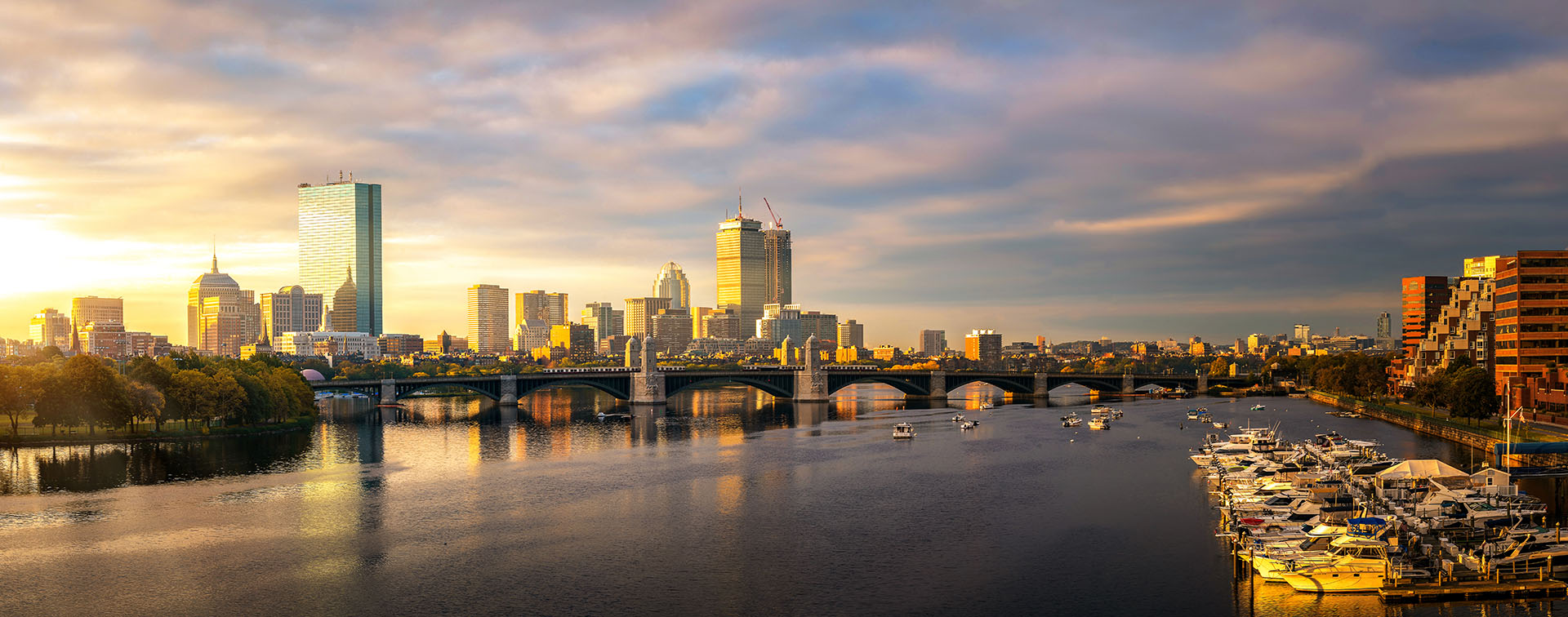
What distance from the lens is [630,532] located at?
8206 cm

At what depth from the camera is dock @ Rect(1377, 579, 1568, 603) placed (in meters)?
58.3

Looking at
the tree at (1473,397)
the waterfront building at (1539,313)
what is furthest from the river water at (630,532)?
the waterfront building at (1539,313)

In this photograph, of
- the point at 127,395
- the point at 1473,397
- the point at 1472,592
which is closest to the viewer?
the point at 1472,592

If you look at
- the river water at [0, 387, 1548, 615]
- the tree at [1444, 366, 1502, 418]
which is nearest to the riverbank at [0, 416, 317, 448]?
the river water at [0, 387, 1548, 615]

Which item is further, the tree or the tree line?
the tree line

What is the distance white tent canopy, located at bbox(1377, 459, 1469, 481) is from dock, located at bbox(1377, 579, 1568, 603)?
26828mm

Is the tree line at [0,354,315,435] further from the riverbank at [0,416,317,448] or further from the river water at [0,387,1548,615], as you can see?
the river water at [0,387,1548,615]

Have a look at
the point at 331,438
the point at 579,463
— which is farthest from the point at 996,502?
the point at 331,438

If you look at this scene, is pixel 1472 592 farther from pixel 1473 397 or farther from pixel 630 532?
pixel 1473 397

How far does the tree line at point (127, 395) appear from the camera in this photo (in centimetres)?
13275

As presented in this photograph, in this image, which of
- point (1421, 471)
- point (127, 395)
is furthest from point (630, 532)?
point (127, 395)

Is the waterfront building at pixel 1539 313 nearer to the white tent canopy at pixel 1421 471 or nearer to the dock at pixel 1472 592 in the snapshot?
the white tent canopy at pixel 1421 471

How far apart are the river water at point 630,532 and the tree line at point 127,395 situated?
23.8 feet

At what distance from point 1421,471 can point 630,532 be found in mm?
64405
